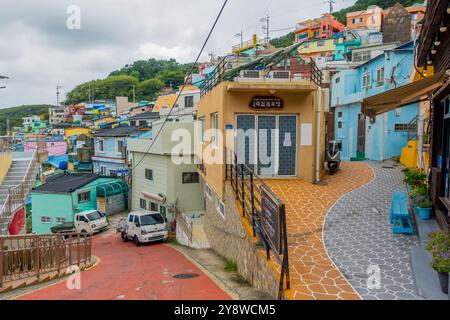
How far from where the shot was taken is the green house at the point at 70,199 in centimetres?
2477

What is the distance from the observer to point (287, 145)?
1212cm

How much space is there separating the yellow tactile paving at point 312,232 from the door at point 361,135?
986cm

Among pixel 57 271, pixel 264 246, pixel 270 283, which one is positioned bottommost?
pixel 57 271

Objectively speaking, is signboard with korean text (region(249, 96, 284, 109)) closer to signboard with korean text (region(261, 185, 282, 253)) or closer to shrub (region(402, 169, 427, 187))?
shrub (region(402, 169, 427, 187))

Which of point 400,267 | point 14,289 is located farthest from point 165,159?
point 400,267

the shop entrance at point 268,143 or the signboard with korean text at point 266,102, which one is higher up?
the signboard with korean text at point 266,102

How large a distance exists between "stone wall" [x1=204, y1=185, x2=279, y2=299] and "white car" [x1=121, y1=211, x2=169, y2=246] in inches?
185

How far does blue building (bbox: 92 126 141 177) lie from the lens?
3144cm

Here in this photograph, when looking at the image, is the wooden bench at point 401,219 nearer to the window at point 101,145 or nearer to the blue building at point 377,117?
the blue building at point 377,117

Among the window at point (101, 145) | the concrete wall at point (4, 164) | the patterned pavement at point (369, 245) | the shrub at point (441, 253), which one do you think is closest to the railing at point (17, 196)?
the concrete wall at point (4, 164)

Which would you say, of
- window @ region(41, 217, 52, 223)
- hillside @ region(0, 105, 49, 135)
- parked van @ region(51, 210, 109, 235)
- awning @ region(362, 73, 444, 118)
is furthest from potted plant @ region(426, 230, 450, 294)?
hillside @ region(0, 105, 49, 135)

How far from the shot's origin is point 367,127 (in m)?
23.4

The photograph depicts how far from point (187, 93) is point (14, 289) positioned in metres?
24.0
